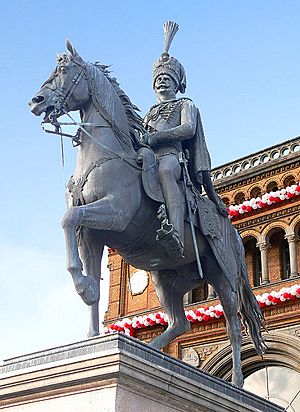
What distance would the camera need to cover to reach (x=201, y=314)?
18.9 metres

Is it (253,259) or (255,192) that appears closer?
(253,259)

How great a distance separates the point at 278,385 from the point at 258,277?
3747 mm

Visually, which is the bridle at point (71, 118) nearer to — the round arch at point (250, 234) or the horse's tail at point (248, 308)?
the horse's tail at point (248, 308)

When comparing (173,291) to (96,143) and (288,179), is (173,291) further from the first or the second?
(288,179)

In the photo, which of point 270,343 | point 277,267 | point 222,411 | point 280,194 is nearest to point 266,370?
point 270,343

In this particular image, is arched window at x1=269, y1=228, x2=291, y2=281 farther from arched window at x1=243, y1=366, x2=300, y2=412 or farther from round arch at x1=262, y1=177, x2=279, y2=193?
arched window at x1=243, y1=366, x2=300, y2=412

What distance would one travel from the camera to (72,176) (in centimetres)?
593

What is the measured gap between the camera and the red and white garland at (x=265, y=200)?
19.2m

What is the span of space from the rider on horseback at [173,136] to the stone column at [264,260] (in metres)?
12.8

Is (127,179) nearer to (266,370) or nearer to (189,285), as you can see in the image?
(189,285)

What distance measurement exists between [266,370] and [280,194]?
16.5ft

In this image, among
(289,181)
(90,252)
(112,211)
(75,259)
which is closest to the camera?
(75,259)

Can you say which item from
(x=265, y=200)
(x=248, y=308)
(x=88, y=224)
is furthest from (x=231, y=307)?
(x=265, y=200)

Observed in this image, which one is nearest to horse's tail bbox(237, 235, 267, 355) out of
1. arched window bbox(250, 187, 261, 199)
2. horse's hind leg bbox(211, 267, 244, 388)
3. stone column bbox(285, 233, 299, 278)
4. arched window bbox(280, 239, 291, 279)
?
horse's hind leg bbox(211, 267, 244, 388)
